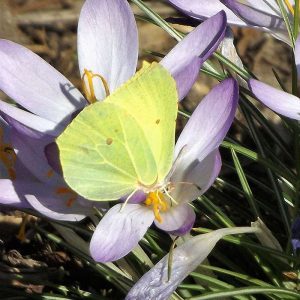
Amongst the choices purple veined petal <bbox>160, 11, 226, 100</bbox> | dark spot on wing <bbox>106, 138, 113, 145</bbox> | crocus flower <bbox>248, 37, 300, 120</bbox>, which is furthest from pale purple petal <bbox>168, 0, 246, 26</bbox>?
dark spot on wing <bbox>106, 138, 113, 145</bbox>

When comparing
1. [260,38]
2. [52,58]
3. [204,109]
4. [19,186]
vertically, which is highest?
[204,109]

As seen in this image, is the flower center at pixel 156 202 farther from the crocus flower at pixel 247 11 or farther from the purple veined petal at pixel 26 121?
the crocus flower at pixel 247 11

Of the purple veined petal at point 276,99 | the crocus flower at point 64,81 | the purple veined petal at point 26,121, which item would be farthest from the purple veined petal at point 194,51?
the purple veined petal at point 26,121

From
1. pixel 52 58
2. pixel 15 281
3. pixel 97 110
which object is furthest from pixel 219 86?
pixel 52 58

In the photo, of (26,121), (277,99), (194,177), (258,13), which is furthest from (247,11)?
(26,121)

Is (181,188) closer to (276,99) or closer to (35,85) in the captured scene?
(276,99)

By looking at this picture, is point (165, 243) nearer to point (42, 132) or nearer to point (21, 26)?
point (42, 132)

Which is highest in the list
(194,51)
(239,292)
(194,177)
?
(194,51)
